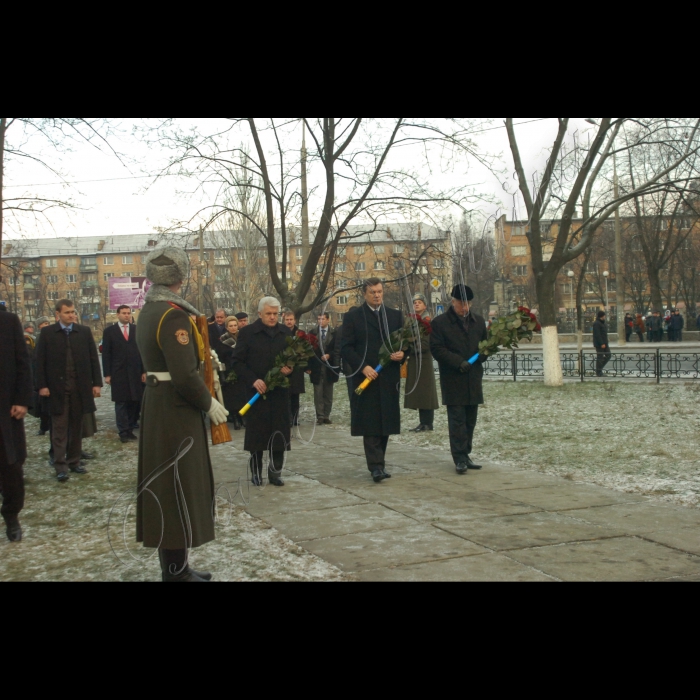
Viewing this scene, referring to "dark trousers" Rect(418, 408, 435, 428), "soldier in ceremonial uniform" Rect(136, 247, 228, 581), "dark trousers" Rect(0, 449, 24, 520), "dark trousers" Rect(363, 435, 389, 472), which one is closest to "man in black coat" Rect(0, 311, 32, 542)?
"dark trousers" Rect(0, 449, 24, 520)

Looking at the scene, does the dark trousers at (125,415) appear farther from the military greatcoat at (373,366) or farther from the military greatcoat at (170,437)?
the military greatcoat at (170,437)

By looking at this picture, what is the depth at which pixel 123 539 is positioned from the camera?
652cm

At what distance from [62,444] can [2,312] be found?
3.21m

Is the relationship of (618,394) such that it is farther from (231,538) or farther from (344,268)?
(231,538)

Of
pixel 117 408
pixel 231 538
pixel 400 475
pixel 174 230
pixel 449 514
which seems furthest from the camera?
pixel 174 230

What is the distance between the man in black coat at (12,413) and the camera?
6.37m

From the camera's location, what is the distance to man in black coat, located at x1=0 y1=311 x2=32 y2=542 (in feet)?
20.9

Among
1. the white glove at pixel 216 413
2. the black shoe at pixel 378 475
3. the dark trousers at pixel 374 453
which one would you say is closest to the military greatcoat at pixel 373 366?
the dark trousers at pixel 374 453

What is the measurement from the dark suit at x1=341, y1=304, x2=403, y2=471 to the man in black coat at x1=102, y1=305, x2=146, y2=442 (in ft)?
15.2

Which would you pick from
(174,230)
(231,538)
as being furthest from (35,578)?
(174,230)

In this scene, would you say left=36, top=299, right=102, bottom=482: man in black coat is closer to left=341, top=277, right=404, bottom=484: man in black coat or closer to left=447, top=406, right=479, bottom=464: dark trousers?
left=341, top=277, right=404, bottom=484: man in black coat

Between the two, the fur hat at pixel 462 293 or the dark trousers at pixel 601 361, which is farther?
the dark trousers at pixel 601 361

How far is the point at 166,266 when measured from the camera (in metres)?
5.08

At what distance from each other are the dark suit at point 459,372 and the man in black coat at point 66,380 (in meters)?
4.22
